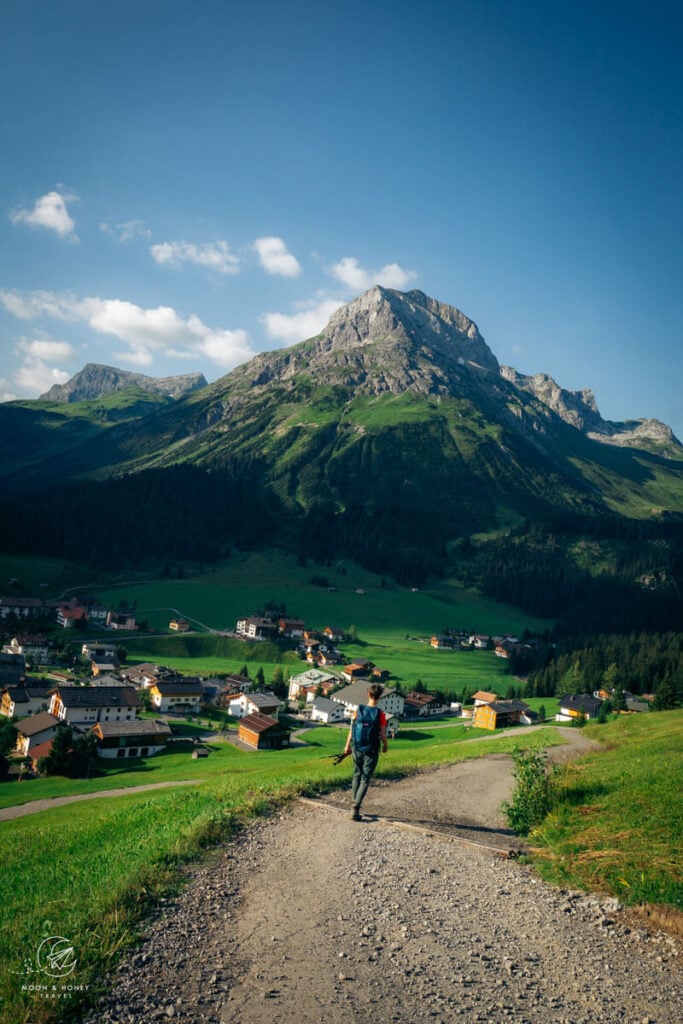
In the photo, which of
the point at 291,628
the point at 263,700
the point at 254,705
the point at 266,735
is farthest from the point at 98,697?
the point at 291,628

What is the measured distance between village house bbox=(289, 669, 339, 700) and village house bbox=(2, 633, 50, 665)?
163 feet

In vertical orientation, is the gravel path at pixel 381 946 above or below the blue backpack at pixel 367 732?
below

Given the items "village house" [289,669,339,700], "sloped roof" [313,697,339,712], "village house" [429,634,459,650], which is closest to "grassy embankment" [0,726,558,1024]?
"sloped roof" [313,697,339,712]

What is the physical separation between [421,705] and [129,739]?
50.9 meters

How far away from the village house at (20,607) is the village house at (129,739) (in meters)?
73.4

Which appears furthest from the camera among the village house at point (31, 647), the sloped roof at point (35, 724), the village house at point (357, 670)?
the village house at point (357, 670)

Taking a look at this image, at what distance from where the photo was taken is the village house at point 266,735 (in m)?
66.7

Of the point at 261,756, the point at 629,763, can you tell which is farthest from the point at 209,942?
the point at 261,756

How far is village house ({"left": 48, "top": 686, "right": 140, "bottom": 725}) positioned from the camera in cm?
7019

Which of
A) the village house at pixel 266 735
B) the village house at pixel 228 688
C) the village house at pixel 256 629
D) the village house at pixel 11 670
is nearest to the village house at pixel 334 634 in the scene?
the village house at pixel 256 629

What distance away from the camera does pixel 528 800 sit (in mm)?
15422

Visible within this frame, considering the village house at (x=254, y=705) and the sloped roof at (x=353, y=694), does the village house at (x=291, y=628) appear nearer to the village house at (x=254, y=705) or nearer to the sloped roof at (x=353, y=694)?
the sloped roof at (x=353, y=694)

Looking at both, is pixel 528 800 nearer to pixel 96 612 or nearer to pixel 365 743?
pixel 365 743

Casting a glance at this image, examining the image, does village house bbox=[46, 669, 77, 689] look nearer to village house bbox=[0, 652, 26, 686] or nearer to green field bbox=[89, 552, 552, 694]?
village house bbox=[0, 652, 26, 686]
